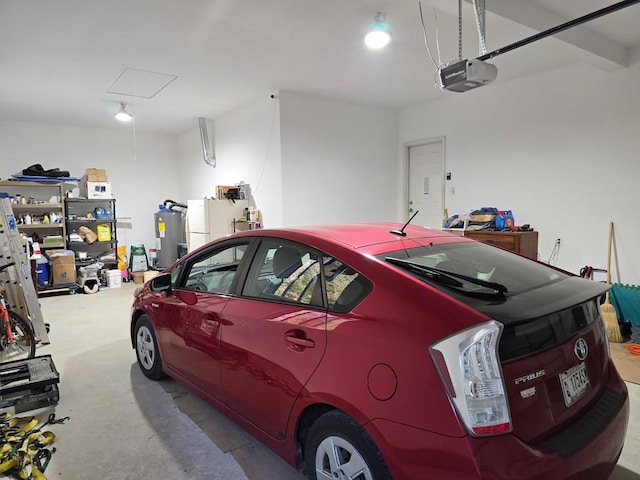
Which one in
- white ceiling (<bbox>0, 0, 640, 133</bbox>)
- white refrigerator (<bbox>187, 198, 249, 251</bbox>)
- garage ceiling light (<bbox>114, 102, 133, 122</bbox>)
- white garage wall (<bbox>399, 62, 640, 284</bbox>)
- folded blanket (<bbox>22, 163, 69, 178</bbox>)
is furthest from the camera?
folded blanket (<bbox>22, 163, 69, 178</bbox>)

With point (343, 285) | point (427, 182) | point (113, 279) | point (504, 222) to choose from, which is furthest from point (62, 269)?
point (504, 222)

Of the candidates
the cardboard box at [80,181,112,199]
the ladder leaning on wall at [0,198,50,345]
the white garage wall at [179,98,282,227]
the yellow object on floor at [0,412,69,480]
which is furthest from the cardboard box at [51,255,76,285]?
the yellow object on floor at [0,412,69,480]

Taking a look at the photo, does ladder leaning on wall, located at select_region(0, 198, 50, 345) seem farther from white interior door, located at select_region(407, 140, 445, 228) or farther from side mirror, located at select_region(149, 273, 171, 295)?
white interior door, located at select_region(407, 140, 445, 228)

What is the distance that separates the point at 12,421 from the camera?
2.43 meters

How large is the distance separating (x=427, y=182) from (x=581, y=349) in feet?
17.5

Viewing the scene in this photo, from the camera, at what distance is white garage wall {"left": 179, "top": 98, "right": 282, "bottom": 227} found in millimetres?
5746

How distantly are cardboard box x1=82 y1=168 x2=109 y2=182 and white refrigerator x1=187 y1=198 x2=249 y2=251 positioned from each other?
7.14ft

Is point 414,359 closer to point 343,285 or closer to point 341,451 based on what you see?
point 343,285

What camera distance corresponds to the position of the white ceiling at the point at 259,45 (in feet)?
10.5

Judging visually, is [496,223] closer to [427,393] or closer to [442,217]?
[442,217]

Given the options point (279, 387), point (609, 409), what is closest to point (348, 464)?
point (279, 387)

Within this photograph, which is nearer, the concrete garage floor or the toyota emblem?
the toyota emblem

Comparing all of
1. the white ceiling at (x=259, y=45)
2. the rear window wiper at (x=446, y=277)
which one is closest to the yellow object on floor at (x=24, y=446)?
the rear window wiper at (x=446, y=277)

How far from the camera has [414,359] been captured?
1.22 m
